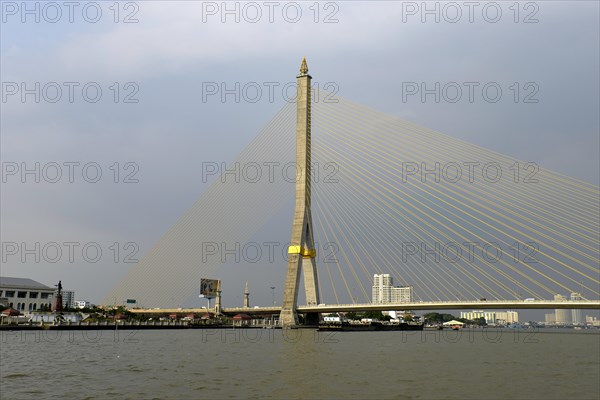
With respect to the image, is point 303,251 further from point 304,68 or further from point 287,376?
point 287,376

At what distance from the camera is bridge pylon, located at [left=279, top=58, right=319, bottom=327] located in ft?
249

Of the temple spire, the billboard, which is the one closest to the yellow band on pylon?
the temple spire

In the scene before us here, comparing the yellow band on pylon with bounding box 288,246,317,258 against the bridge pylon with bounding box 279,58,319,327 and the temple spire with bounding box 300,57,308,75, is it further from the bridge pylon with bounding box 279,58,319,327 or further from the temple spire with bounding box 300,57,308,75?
the temple spire with bounding box 300,57,308,75

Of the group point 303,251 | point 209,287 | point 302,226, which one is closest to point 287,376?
point 302,226

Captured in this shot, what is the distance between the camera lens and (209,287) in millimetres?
145500

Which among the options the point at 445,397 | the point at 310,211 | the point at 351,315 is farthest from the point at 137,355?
the point at 351,315

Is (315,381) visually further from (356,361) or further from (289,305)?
(289,305)

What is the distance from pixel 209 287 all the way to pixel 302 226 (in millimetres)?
75411

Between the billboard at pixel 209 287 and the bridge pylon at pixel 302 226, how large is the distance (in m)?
64.2

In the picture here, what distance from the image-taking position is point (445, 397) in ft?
66.3

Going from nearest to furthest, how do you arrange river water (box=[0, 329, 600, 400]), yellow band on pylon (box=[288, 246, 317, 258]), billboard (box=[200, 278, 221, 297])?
river water (box=[0, 329, 600, 400]), yellow band on pylon (box=[288, 246, 317, 258]), billboard (box=[200, 278, 221, 297])

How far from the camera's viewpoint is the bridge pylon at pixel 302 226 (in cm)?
7594

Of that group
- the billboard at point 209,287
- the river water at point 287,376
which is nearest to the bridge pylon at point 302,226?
the river water at point 287,376

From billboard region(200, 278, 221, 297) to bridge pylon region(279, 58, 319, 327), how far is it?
211 feet
